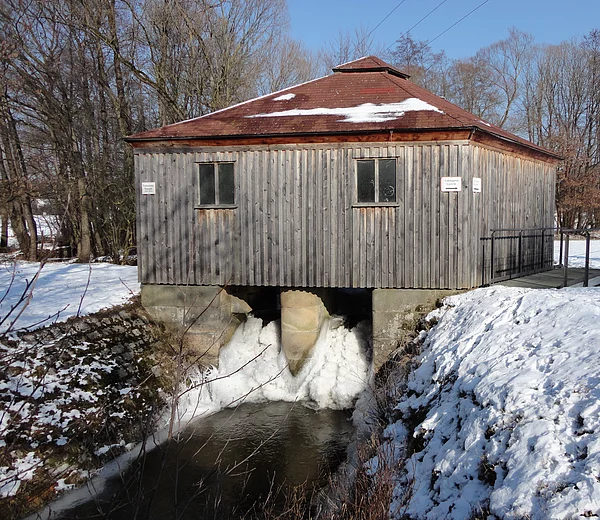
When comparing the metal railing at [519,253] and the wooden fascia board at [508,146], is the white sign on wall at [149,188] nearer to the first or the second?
the wooden fascia board at [508,146]

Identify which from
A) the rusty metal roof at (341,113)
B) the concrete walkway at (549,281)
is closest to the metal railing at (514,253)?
the concrete walkway at (549,281)

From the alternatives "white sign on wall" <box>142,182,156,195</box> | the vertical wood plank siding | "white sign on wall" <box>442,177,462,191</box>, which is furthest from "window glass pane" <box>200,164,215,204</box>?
"white sign on wall" <box>442,177,462,191</box>

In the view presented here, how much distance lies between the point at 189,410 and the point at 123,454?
170 cm

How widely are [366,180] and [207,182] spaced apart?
315 cm

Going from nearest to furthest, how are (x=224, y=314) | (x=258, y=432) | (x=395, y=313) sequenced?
1. (x=258, y=432)
2. (x=395, y=313)
3. (x=224, y=314)

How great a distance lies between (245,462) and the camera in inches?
306

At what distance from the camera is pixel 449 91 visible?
36.9m

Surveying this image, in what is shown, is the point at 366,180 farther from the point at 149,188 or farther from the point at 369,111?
the point at 149,188

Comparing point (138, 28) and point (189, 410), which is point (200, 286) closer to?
point (189, 410)

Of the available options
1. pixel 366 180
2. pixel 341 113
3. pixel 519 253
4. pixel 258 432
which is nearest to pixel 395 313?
pixel 366 180

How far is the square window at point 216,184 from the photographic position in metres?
10.2

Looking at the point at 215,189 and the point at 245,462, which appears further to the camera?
the point at 215,189

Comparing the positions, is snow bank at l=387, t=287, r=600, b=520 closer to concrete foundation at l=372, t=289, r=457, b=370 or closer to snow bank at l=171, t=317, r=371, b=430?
concrete foundation at l=372, t=289, r=457, b=370

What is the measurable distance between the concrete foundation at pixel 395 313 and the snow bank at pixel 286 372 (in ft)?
2.79
